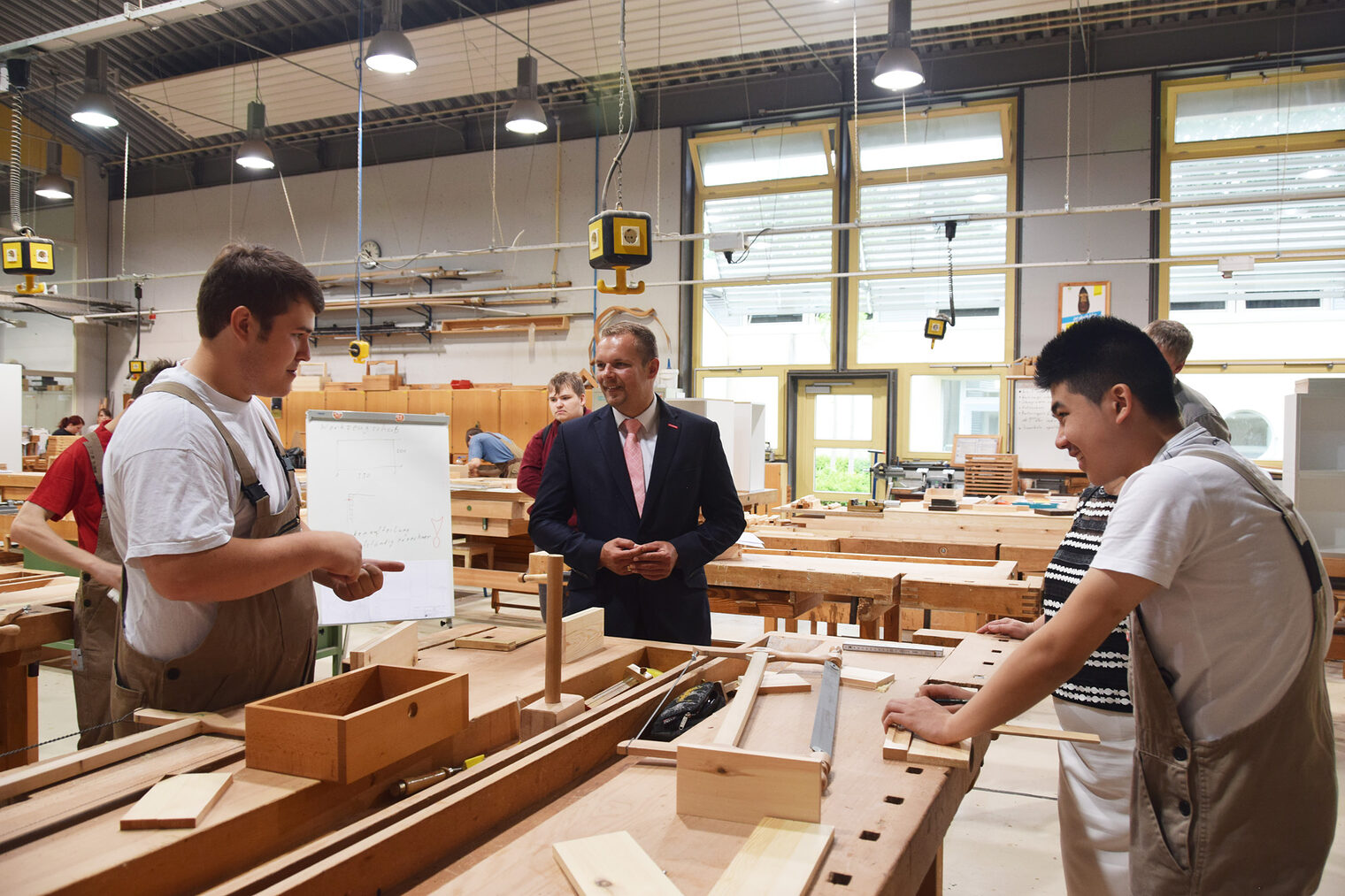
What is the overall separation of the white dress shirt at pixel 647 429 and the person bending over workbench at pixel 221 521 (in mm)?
1052

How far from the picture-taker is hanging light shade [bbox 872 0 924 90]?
6.29m

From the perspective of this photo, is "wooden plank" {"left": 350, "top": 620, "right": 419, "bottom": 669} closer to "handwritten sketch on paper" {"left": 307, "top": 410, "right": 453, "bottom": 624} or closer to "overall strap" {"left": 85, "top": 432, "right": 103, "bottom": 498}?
"handwritten sketch on paper" {"left": 307, "top": 410, "right": 453, "bottom": 624}

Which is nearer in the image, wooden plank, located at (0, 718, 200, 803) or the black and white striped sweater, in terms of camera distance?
wooden plank, located at (0, 718, 200, 803)

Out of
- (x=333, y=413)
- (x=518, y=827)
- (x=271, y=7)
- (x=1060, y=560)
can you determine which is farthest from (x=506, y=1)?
(x=518, y=827)

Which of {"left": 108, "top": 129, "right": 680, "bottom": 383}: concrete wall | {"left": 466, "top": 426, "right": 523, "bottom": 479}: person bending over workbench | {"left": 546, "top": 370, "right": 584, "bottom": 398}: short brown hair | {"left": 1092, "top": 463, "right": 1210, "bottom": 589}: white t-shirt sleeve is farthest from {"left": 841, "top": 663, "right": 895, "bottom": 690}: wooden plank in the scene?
{"left": 108, "top": 129, "right": 680, "bottom": 383}: concrete wall

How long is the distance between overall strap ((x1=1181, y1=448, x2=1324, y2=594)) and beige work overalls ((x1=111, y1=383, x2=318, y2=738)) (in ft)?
4.61

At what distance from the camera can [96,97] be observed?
796 centimetres

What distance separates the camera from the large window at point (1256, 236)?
29.1ft

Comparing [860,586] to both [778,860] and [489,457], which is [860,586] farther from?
[489,457]

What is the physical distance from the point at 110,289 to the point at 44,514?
1448 centimetres

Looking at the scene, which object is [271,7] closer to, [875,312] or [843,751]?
[875,312]

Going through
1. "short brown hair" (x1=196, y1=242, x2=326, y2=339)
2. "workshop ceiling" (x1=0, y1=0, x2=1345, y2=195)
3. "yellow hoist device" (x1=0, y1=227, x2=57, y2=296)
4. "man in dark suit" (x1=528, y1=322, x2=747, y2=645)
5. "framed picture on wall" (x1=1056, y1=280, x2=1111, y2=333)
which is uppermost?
"workshop ceiling" (x1=0, y1=0, x2=1345, y2=195)

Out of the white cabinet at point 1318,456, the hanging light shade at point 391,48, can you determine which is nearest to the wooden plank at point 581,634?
the white cabinet at point 1318,456

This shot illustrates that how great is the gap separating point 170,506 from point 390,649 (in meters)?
0.52
